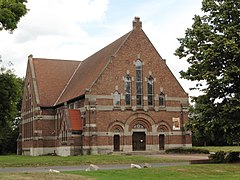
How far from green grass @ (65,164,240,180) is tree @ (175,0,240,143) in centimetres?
350

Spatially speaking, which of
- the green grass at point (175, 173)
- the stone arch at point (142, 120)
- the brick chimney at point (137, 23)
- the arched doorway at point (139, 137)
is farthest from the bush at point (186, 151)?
the green grass at point (175, 173)

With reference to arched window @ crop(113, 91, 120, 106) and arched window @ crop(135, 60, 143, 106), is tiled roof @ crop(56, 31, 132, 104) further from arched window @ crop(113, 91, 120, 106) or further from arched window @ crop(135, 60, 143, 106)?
arched window @ crop(135, 60, 143, 106)

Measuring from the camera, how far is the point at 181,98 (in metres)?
52.5

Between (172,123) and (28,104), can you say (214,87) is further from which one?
(28,104)

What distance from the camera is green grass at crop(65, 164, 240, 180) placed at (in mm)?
21258

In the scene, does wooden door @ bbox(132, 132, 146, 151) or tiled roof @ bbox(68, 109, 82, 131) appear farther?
wooden door @ bbox(132, 132, 146, 151)

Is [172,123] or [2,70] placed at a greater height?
[2,70]

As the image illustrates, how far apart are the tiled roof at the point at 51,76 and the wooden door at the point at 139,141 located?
1441 centimetres

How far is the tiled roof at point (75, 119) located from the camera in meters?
47.5

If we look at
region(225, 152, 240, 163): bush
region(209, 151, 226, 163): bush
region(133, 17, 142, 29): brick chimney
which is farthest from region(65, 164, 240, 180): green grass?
region(133, 17, 142, 29): brick chimney

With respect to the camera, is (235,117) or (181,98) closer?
(235,117)

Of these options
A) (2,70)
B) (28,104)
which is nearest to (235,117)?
(2,70)

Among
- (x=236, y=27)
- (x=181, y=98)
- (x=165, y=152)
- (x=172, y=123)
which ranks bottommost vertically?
(x=165, y=152)

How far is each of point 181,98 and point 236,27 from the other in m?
25.1
